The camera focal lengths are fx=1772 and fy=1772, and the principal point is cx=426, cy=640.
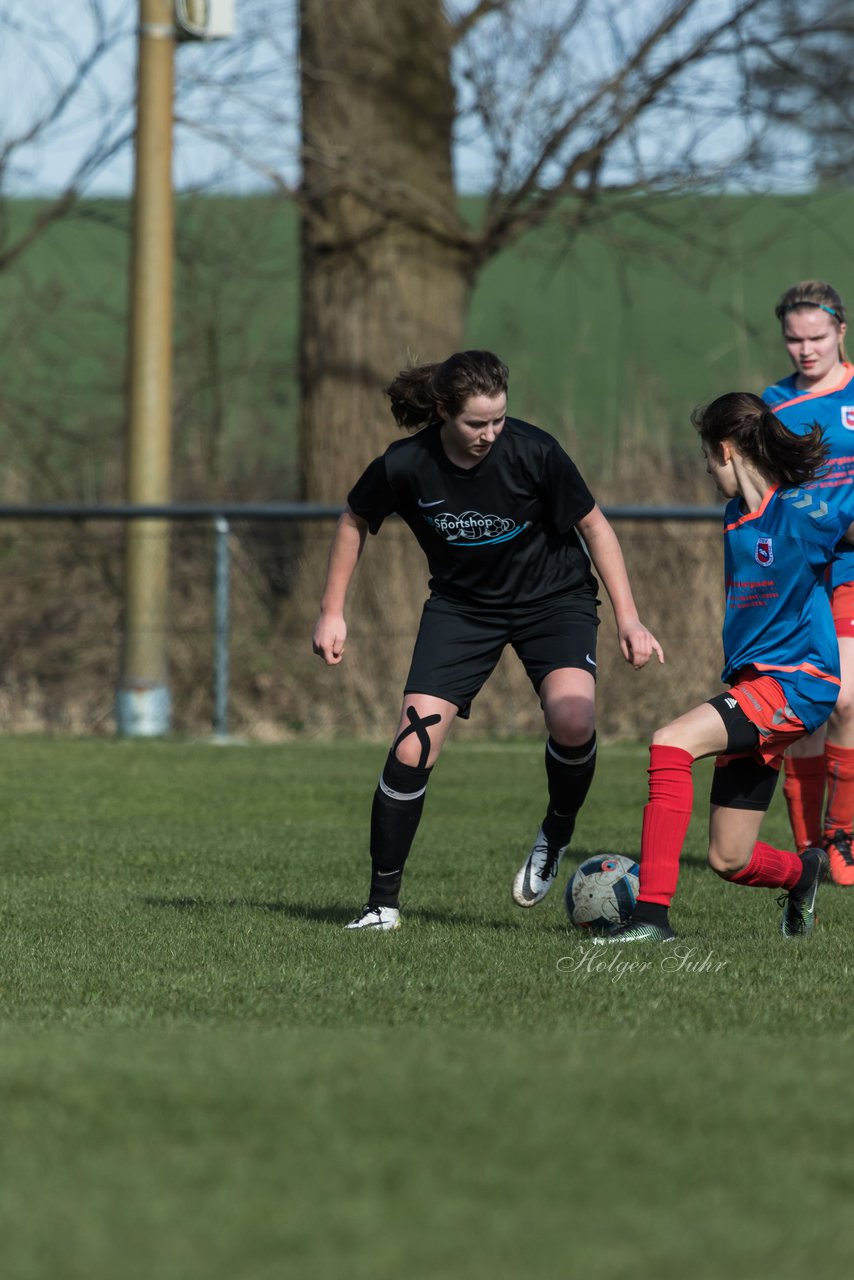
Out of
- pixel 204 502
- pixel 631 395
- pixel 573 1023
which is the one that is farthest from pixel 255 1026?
pixel 204 502

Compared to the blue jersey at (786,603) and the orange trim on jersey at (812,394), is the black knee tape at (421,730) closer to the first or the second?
the blue jersey at (786,603)

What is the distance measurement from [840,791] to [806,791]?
27cm

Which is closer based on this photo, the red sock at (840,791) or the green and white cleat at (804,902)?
the green and white cleat at (804,902)

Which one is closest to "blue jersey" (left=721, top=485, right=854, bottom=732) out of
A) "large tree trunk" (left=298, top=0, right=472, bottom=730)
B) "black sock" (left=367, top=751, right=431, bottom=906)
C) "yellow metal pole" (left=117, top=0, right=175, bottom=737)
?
"black sock" (left=367, top=751, right=431, bottom=906)

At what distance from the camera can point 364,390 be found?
49.2ft

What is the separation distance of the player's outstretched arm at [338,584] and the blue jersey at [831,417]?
182cm

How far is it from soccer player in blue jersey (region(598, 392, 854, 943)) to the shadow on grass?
0.59 metres

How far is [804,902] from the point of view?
5.62 m

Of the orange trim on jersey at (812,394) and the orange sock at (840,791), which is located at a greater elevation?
the orange trim on jersey at (812,394)

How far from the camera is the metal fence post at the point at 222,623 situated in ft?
41.2

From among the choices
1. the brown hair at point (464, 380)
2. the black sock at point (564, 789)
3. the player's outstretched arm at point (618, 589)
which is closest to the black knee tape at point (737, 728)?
the player's outstretched arm at point (618, 589)

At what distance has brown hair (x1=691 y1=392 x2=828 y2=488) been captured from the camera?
534cm

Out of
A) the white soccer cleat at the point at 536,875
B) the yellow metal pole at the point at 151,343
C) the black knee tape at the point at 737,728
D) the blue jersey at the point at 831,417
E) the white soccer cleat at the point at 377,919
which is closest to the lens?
the black knee tape at the point at 737,728

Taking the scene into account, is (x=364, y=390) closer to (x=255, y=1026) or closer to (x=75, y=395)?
(x=75, y=395)
